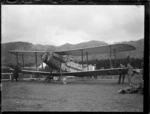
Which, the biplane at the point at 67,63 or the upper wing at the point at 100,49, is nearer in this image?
the upper wing at the point at 100,49

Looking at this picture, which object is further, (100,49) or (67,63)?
(67,63)

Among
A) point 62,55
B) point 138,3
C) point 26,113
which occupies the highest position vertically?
point 138,3

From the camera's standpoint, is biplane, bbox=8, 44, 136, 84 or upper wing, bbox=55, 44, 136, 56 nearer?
upper wing, bbox=55, 44, 136, 56

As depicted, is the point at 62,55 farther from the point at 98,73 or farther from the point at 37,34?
the point at 37,34

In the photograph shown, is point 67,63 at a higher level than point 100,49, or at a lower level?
lower

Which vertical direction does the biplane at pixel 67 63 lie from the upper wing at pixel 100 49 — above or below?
below

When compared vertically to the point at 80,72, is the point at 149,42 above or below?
above

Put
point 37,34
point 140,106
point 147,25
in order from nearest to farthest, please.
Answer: point 147,25, point 140,106, point 37,34

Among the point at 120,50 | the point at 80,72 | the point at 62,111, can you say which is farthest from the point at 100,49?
the point at 62,111

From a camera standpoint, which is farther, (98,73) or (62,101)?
(98,73)

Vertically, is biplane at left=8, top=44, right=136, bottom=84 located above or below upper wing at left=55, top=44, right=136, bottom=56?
below

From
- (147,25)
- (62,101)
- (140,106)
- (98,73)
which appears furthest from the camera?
(98,73)
